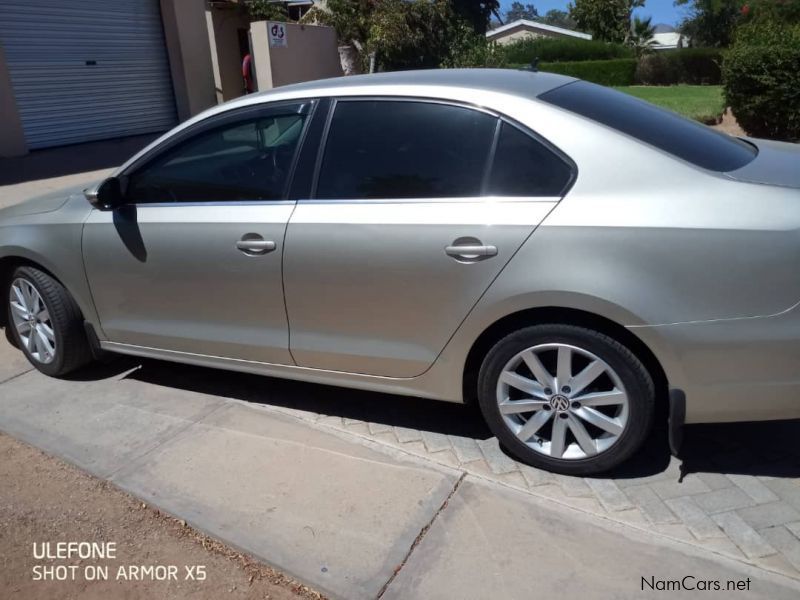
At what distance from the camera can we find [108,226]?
Result: 402cm

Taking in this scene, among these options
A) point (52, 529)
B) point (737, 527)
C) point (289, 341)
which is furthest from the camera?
point (289, 341)

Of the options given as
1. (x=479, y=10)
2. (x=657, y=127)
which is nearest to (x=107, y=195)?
(x=657, y=127)

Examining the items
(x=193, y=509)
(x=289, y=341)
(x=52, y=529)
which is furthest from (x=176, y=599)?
(x=289, y=341)

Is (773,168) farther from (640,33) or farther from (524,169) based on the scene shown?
(640,33)

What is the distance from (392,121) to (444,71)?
0.55m

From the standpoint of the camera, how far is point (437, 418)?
392 cm

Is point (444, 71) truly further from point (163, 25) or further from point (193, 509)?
point (163, 25)

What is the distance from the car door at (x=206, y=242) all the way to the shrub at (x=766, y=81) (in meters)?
10.3

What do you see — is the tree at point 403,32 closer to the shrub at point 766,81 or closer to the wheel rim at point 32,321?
the shrub at point 766,81

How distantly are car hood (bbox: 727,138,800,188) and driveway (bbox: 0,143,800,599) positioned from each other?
4.16 ft

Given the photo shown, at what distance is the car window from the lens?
368 cm

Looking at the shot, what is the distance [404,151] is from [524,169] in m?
0.58

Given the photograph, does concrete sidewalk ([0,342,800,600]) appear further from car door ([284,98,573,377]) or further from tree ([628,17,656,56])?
tree ([628,17,656,56])

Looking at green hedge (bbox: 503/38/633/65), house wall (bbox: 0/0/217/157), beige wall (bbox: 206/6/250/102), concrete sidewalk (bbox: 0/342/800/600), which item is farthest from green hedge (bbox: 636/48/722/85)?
concrete sidewalk (bbox: 0/342/800/600)
